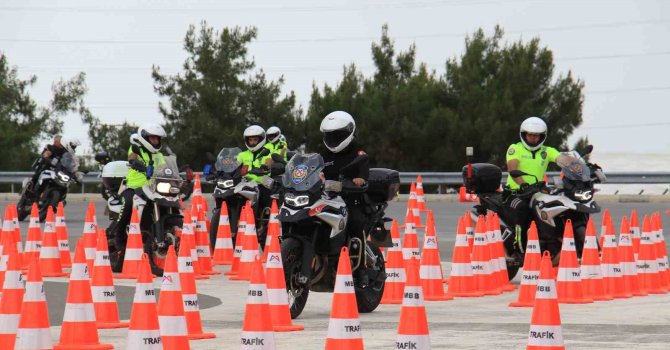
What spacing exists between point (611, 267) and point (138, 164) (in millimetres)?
6094

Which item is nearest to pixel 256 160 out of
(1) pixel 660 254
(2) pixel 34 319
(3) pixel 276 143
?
(3) pixel 276 143

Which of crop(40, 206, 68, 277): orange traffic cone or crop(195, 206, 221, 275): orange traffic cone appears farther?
crop(195, 206, 221, 275): orange traffic cone

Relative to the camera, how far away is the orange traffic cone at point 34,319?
424 inches

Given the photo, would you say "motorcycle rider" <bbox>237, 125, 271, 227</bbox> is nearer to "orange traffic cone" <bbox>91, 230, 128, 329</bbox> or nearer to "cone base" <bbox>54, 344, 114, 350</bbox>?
"orange traffic cone" <bbox>91, 230, 128, 329</bbox>

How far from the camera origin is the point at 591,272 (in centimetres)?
1675

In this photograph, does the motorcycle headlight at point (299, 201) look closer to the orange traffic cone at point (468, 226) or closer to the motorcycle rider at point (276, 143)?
the orange traffic cone at point (468, 226)

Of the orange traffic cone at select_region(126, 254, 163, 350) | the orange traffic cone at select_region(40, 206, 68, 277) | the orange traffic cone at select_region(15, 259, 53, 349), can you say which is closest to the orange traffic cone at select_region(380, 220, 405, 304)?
the orange traffic cone at select_region(40, 206, 68, 277)

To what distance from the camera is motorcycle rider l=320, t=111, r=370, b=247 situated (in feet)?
51.2

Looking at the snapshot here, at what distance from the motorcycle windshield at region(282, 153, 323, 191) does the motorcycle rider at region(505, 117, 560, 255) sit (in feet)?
14.2

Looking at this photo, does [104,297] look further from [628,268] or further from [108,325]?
[628,268]

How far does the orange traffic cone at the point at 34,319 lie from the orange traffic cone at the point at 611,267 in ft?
25.7

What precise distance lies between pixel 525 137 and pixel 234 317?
5926 millimetres

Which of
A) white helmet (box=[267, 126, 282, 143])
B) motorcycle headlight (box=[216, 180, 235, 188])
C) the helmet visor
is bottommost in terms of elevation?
motorcycle headlight (box=[216, 180, 235, 188])

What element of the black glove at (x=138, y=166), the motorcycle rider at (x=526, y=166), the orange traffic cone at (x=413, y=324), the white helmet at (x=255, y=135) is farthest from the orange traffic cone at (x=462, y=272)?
the white helmet at (x=255, y=135)
